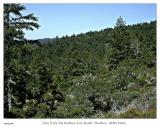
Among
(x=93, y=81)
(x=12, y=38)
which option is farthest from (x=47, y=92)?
(x=12, y=38)

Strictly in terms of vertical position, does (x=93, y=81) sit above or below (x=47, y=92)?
above

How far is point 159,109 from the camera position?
9859 mm

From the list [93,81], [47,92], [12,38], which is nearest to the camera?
[12,38]

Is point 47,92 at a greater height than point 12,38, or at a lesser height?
lesser

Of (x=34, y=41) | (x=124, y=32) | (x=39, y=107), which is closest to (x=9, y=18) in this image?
(x=34, y=41)

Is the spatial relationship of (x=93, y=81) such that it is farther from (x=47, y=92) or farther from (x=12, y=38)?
(x=12, y=38)

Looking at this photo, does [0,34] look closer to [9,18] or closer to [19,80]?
[9,18]

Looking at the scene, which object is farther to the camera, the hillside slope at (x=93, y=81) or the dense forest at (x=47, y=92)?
the hillside slope at (x=93, y=81)

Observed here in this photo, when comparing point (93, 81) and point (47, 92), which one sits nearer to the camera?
point (93, 81)

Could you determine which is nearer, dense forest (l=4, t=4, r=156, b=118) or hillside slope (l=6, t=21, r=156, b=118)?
dense forest (l=4, t=4, r=156, b=118)

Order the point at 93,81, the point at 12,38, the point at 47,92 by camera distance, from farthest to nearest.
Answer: the point at 47,92, the point at 93,81, the point at 12,38

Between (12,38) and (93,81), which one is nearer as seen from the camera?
(12,38)
